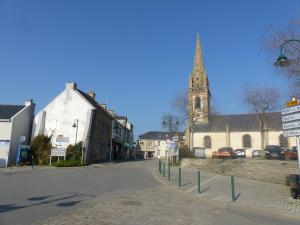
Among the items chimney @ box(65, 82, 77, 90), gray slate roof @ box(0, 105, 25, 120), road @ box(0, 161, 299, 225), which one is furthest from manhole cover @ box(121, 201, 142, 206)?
chimney @ box(65, 82, 77, 90)

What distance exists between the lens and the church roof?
189 feet

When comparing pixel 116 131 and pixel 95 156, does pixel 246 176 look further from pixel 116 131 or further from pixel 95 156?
pixel 116 131

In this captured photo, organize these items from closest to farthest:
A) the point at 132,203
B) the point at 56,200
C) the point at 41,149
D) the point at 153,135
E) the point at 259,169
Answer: the point at 56,200, the point at 132,203, the point at 259,169, the point at 41,149, the point at 153,135

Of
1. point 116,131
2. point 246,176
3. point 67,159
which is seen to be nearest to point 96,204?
point 246,176

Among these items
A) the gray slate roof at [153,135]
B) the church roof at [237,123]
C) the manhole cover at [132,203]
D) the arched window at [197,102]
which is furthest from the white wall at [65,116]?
the gray slate roof at [153,135]

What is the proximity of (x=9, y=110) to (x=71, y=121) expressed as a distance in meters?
6.86

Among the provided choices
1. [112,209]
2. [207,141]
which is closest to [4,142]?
[112,209]

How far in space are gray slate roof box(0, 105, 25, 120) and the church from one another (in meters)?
28.4

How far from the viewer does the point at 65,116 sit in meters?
34.7

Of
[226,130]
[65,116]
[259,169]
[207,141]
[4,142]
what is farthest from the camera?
[207,141]

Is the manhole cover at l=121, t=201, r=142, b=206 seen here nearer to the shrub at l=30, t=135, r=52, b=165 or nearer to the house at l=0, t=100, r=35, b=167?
the house at l=0, t=100, r=35, b=167

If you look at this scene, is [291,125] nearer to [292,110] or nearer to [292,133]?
[292,133]

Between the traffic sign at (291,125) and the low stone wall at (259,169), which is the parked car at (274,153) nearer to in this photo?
the low stone wall at (259,169)

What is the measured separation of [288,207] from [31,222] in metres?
8.45
